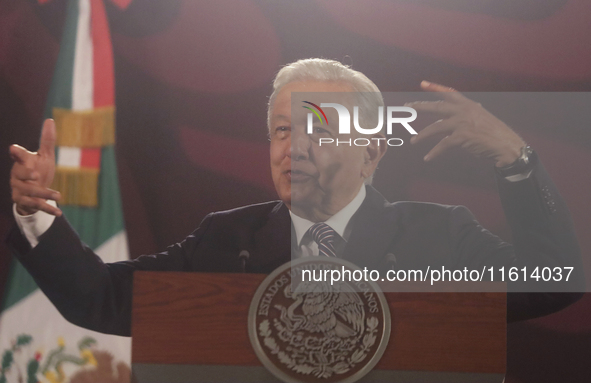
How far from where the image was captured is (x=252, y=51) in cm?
252

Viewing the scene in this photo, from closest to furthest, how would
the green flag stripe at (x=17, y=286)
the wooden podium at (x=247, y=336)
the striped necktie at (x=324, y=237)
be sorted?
1. the wooden podium at (x=247, y=336)
2. the striped necktie at (x=324, y=237)
3. the green flag stripe at (x=17, y=286)

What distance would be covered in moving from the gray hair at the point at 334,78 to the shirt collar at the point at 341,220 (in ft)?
0.32

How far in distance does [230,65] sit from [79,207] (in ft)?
3.46

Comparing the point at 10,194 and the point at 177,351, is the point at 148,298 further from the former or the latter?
the point at 10,194

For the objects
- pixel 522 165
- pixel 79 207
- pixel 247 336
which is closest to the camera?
pixel 247 336

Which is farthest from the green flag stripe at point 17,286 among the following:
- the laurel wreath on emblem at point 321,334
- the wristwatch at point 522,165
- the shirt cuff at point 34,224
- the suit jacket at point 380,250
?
the wristwatch at point 522,165

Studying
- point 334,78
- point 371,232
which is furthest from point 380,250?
point 334,78

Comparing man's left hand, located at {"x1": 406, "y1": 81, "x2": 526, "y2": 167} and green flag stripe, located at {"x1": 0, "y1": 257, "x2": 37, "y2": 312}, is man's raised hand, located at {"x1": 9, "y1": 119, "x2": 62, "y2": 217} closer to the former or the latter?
green flag stripe, located at {"x1": 0, "y1": 257, "x2": 37, "y2": 312}

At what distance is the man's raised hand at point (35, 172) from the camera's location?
6.94ft

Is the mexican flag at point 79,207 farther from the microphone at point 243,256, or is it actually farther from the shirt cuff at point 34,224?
the microphone at point 243,256

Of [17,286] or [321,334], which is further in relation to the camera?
[17,286]

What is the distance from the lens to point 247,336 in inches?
73.6

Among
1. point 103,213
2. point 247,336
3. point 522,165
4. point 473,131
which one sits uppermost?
point 473,131

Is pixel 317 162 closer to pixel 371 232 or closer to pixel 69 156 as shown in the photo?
pixel 371 232
